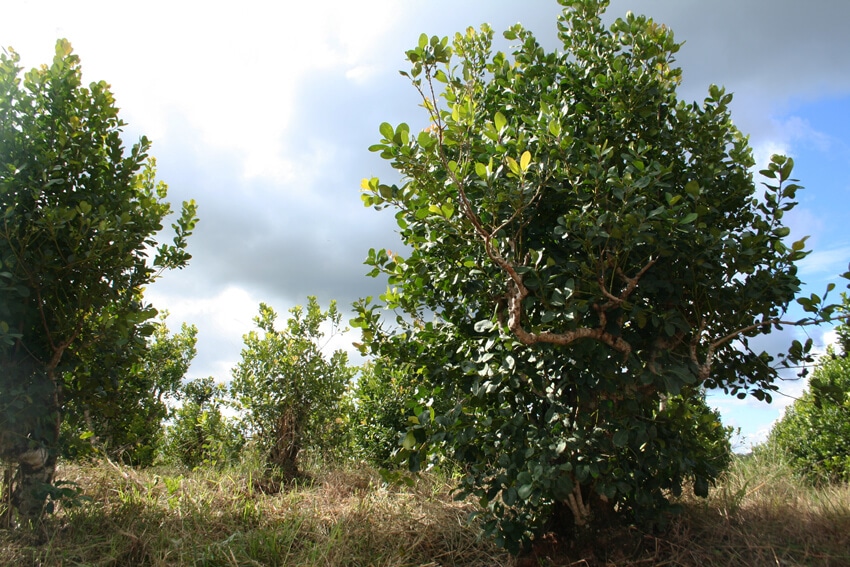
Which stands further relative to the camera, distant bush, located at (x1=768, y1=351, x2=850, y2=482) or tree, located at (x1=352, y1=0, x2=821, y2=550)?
distant bush, located at (x1=768, y1=351, x2=850, y2=482)

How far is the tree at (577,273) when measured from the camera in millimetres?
3283

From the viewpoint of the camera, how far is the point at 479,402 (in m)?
3.65

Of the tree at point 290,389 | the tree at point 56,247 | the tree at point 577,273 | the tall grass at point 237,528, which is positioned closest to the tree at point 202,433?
the tree at point 290,389

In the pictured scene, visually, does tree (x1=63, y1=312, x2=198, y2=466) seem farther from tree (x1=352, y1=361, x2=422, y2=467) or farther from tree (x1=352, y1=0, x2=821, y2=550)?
tree (x1=352, y1=361, x2=422, y2=467)

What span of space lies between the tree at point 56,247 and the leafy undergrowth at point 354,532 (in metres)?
0.56

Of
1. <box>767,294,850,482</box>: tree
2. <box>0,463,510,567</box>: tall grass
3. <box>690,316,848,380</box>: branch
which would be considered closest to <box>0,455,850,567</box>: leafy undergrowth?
<box>0,463,510,567</box>: tall grass

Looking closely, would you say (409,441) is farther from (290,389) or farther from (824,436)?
(824,436)

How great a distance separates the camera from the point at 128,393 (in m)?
6.94

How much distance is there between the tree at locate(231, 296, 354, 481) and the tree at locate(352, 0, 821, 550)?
11.9ft

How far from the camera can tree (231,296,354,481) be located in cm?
706

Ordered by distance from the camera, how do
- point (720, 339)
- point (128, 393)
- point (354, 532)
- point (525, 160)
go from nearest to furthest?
1. point (525, 160)
2. point (720, 339)
3. point (354, 532)
4. point (128, 393)

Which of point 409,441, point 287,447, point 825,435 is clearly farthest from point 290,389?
point 825,435

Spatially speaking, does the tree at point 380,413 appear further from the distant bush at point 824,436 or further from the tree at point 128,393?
the distant bush at point 824,436

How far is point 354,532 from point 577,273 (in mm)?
2639
